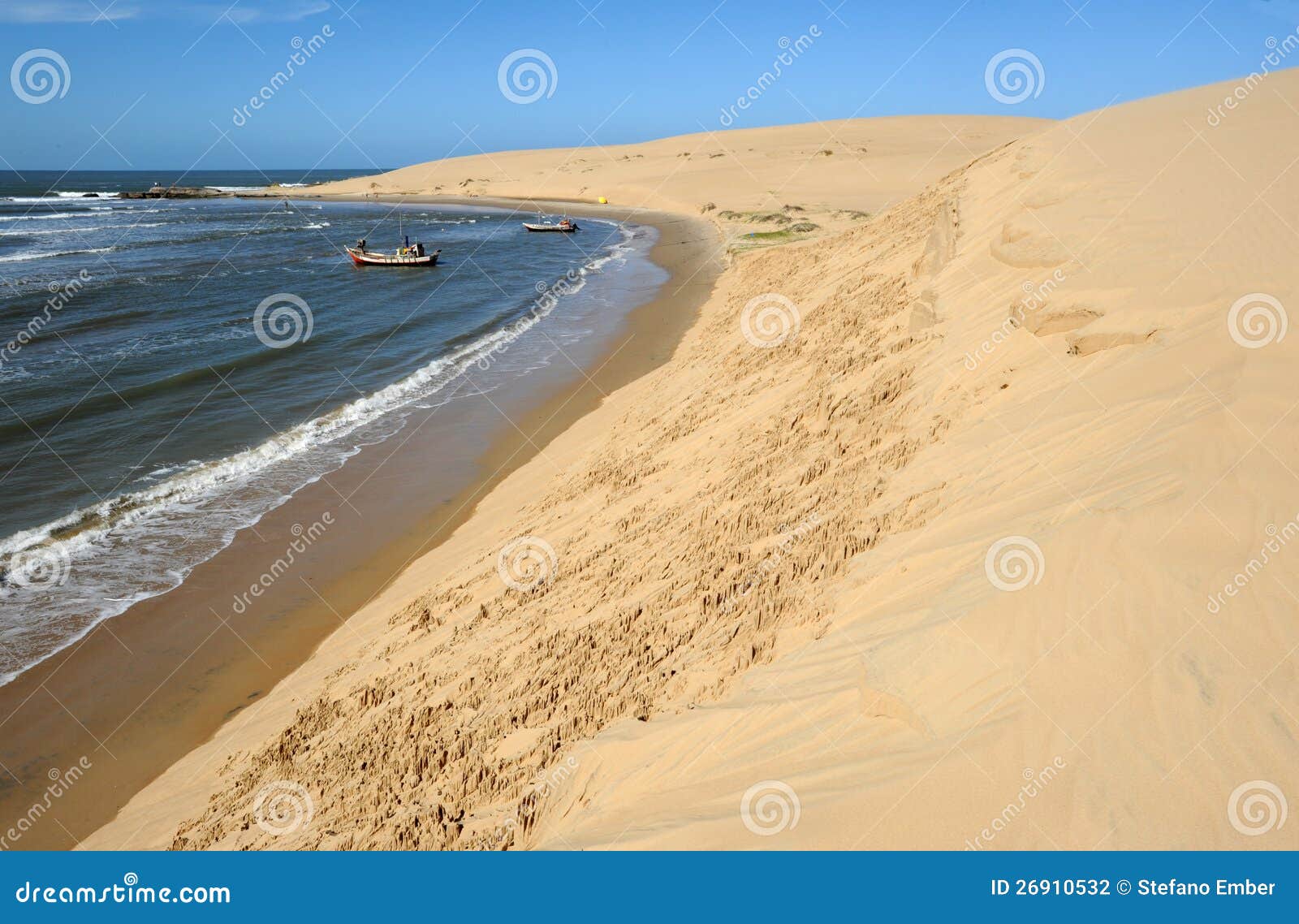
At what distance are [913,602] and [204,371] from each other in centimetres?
1908

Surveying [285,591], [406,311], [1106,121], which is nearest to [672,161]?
[406,311]

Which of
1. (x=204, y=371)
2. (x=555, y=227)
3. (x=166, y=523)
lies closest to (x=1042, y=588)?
(x=166, y=523)

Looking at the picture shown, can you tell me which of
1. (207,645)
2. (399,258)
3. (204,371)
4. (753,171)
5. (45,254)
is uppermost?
(753,171)

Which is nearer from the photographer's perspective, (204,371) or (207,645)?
(207,645)

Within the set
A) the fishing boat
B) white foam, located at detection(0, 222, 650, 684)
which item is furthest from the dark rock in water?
white foam, located at detection(0, 222, 650, 684)

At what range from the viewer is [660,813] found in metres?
4.25

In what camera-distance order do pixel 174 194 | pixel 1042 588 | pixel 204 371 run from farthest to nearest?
pixel 174 194 < pixel 204 371 < pixel 1042 588

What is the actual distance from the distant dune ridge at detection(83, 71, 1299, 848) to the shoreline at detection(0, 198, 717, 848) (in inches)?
21.4

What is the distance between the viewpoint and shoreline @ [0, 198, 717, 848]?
24.8 ft

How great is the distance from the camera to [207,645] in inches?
361

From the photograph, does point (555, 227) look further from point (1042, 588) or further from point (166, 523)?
point (1042, 588)

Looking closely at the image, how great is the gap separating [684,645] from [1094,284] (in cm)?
577

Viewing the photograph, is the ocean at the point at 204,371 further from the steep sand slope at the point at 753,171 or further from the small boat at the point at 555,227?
the steep sand slope at the point at 753,171

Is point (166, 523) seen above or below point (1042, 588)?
below
